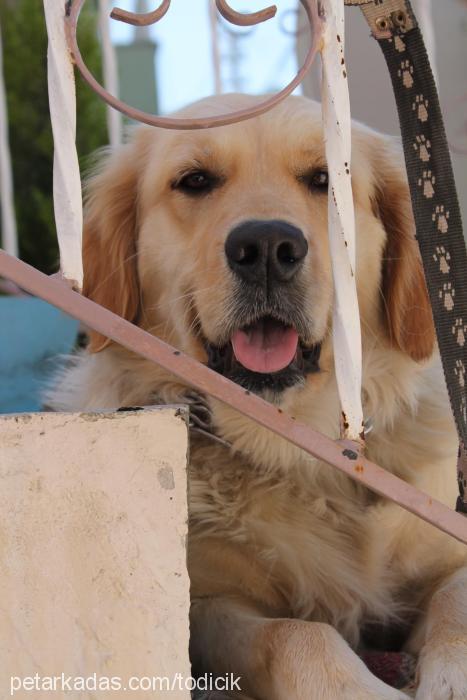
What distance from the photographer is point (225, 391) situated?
140cm

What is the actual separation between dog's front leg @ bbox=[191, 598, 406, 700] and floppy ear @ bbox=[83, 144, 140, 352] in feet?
2.98

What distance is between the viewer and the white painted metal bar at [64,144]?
1386mm

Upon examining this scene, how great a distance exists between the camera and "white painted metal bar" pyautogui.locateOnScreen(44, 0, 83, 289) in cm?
139

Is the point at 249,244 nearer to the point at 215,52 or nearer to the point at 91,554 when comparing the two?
the point at 91,554

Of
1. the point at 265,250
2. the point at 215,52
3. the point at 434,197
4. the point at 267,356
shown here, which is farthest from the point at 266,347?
the point at 215,52

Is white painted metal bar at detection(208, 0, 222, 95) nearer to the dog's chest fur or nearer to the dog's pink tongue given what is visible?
the dog's pink tongue

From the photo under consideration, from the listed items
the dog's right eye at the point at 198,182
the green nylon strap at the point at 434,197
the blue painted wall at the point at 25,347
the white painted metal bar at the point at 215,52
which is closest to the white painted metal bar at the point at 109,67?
the white painted metal bar at the point at 215,52

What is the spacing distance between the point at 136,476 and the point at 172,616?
23cm

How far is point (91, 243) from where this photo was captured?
272cm

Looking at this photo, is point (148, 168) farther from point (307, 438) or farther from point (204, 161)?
point (307, 438)

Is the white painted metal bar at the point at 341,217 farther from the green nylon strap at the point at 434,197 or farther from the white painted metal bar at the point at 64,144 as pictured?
the white painted metal bar at the point at 64,144

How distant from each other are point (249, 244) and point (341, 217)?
550 mm

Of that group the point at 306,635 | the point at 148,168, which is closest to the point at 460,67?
the point at 148,168

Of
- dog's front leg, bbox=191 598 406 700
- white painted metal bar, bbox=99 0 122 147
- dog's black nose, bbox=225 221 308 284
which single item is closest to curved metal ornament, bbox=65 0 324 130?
dog's black nose, bbox=225 221 308 284
